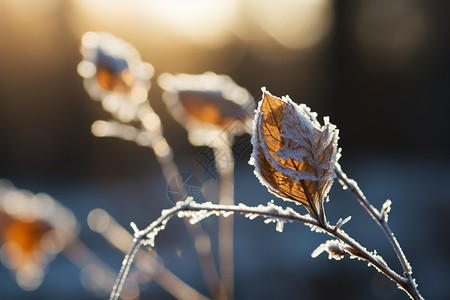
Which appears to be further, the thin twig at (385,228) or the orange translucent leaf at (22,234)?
the orange translucent leaf at (22,234)

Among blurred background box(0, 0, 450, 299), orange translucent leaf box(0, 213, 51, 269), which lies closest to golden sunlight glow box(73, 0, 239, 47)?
blurred background box(0, 0, 450, 299)

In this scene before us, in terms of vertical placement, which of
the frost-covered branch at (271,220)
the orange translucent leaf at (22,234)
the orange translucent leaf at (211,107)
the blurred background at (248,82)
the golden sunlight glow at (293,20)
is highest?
the golden sunlight glow at (293,20)

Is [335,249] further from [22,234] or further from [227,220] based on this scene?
[22,234]

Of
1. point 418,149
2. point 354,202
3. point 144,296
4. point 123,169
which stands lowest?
point 144,296

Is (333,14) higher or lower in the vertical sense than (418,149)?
higher

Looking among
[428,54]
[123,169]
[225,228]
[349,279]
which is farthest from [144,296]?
[428,54]

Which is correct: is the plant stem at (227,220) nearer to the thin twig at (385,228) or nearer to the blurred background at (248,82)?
the thin twig at (385,228)

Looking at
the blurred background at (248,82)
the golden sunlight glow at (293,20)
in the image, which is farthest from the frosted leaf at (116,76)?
the golden sunlight glow at (293,20)

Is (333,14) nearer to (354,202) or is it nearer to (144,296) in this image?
(354,202)
